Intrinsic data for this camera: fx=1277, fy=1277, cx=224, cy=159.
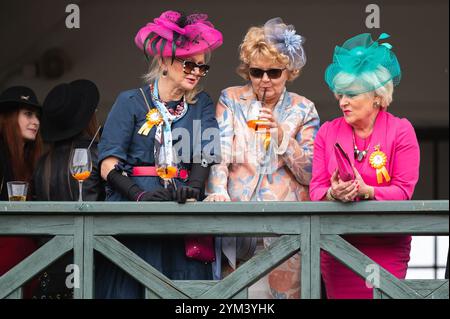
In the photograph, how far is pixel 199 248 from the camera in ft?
19.3

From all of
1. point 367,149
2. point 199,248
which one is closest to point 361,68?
point 367,149

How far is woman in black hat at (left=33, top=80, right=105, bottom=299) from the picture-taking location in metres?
6.25

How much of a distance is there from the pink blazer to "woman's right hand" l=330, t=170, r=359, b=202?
0.39 feet

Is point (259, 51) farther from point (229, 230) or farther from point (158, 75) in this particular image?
point (229, 230)

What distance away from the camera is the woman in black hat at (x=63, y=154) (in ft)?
20.5

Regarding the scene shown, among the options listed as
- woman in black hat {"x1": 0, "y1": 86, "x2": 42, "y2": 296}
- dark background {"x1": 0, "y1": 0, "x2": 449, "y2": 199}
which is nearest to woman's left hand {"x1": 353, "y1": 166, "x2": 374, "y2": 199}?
woman in black hat {"x1": 0, "y1": 86, "x2": 42, "y2": 296}

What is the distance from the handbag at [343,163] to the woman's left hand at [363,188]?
41mm

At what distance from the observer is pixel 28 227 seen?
578 cm

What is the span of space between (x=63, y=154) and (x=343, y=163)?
154 centimetres

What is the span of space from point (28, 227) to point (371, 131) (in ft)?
5.32

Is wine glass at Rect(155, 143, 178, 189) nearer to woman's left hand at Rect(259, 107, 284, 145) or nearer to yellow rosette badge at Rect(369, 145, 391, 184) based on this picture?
woman's left hand at Rect(259, 107, 284, 145)

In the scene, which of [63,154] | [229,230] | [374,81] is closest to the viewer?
[229,230]

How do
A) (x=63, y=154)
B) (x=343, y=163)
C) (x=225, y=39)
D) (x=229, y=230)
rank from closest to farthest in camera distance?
(x=343, y=163)
(x=229, y=230)
(x=63, y=154)
(x=225, y=39)

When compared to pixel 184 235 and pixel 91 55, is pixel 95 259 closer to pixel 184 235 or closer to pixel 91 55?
pixel 184 235
